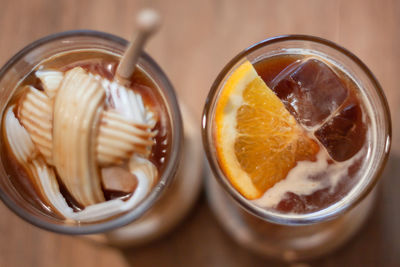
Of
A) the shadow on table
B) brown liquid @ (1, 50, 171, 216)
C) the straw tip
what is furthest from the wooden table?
the straw tip

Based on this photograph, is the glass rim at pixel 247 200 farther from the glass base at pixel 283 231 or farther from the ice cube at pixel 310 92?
the glass base at pixel 283 231

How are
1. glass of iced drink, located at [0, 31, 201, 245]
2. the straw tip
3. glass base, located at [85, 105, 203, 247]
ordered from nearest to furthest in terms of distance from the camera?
1. the straw tip
2. glass of iced drink, located at [0, 31, 201, 245]
3. glass base, located at [85, 105, 203, 247]

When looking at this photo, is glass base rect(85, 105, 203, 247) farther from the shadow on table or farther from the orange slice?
the orange slice

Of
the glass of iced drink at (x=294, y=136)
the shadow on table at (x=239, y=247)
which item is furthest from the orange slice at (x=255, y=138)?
the shadow on table at (x=239, y=247)

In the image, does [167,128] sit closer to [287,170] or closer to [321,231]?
[287,170]

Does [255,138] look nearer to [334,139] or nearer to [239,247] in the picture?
[334,139]

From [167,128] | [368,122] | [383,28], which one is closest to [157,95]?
[167,128]
